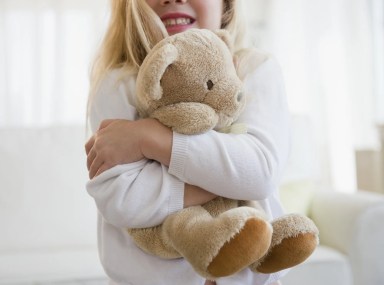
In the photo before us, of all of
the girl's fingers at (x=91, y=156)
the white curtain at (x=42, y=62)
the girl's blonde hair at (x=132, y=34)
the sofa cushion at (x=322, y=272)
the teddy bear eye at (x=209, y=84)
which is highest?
the white curtain at (x=42, y=62)

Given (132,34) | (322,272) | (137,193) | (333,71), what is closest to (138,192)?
(137,193)

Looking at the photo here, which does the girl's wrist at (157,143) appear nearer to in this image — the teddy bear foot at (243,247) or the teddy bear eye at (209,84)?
the teddy bear eye at (209,84)

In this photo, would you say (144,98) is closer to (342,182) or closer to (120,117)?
(120,117)

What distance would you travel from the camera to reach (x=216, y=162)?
807mm

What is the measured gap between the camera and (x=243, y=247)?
0.68 m

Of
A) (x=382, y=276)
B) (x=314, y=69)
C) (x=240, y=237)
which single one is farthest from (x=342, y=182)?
(x=240, y=237)

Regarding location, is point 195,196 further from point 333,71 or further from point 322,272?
point 333,71

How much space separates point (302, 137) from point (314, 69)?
1.03 meters

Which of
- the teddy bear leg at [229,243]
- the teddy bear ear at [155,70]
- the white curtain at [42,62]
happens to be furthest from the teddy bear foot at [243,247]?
the white curtain at [42,62]

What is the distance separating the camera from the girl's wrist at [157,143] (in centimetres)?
81

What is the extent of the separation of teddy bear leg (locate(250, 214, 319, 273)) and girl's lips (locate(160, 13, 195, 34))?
404 millimetres

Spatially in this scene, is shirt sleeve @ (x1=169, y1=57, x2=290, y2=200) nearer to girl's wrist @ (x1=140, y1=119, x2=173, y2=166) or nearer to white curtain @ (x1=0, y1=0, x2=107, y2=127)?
girl's wrist @ (x1=140, y1=119, x2=173, y2=166)

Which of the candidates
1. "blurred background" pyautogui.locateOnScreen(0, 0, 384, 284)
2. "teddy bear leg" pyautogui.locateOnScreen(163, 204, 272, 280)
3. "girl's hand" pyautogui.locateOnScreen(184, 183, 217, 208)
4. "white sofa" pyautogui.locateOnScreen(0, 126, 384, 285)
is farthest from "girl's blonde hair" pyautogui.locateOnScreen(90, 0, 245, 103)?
"blurred background" pyautogui.locateOnScreen(0, 0, 384, 284)

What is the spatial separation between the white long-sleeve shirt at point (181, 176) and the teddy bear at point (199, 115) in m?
0.03
